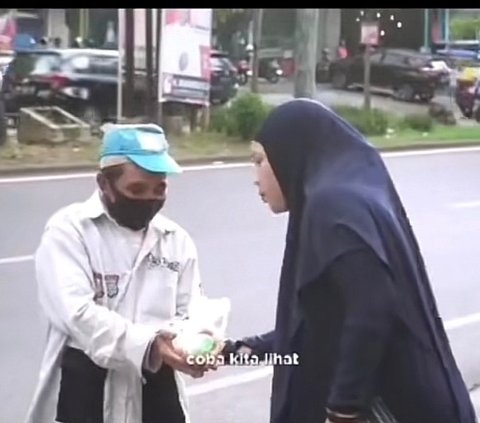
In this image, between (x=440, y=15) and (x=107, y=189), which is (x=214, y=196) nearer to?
(x=440, y=15)

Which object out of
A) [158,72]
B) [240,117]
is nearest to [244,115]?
[240,117]

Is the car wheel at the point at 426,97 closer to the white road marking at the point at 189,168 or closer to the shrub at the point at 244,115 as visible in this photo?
the white road marking at the point at 189,168

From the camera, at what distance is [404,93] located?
4.97 m

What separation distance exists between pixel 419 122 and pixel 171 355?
2921 millimetres

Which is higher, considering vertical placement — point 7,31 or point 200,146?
point 7,31

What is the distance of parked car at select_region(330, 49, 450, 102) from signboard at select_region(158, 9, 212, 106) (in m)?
1.11

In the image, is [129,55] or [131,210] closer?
[131,210]

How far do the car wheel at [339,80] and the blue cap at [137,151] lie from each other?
239 cm

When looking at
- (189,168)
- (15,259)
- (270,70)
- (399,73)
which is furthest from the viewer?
(189,168)

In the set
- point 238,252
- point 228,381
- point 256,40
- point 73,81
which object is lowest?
point 228,381

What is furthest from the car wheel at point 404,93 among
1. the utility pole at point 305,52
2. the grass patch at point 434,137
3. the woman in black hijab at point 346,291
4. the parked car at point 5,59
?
the woman in black hijab at point 346,291

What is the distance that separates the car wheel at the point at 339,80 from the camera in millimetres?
4621

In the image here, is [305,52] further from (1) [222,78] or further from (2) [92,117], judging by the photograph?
(1) [222,78]
